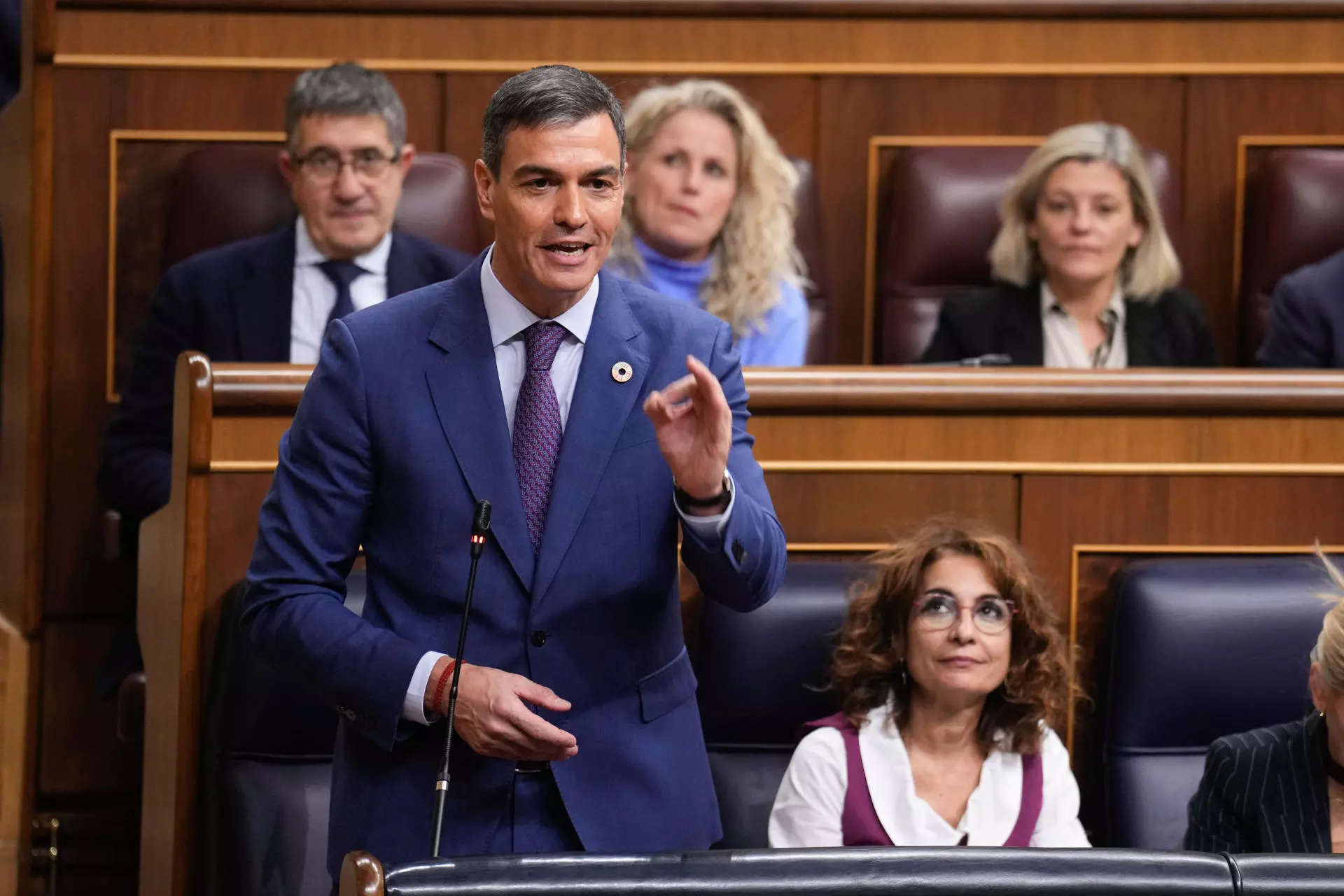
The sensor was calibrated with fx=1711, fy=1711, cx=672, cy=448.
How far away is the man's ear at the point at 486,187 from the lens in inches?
31.0

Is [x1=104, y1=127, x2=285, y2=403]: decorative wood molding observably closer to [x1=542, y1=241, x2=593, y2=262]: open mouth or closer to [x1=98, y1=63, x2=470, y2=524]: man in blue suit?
[x1=98, y1=63, x2=470, y2=524]: man in blue suit

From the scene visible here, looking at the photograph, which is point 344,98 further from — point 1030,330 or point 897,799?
point 897,799

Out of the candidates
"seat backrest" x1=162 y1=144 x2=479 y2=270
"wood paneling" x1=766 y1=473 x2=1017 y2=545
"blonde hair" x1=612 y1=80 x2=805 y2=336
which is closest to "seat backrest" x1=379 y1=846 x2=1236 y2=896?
"wood paneling" x1=766 y1=473 x2=1017 y2=545

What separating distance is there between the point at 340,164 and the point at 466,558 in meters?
0.77

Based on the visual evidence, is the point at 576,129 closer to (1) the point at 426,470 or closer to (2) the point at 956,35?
(1) the point at 426,470

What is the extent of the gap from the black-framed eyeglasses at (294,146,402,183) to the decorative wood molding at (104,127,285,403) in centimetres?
18

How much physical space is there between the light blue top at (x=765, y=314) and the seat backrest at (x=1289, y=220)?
504mm

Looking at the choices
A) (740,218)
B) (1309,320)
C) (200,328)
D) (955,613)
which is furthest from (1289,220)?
(200,328)

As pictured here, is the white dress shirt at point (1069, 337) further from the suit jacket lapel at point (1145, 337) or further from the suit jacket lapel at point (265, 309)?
the suit jacket lapel at point (265, 309)

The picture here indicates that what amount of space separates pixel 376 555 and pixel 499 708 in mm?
117

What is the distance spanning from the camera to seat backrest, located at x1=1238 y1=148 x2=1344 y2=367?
172 centimetres

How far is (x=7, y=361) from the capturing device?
1469 millimetres

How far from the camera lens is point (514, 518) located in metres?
0.78

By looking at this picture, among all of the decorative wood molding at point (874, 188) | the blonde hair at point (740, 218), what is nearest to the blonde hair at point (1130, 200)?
the decorative wood molding at point (874, 188)
